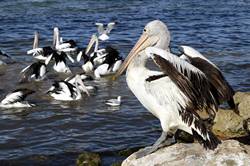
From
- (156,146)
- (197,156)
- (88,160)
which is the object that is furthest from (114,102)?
(197,156)

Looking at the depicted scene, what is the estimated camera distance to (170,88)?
16.9 feet

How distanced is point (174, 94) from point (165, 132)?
1.59 ft

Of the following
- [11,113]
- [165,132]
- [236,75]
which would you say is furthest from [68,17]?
[165,132]

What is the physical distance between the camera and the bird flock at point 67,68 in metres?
9.15

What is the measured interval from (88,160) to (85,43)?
9311 millimetres

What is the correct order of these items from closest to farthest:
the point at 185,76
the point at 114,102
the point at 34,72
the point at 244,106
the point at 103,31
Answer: the point at 185,76 → the point at 244,106 → the point at 114,102 → the point at 34,72 → the point at 103,31

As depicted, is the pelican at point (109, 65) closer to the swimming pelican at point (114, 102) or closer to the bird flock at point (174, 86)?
the swimming pelican at point (114, 102)

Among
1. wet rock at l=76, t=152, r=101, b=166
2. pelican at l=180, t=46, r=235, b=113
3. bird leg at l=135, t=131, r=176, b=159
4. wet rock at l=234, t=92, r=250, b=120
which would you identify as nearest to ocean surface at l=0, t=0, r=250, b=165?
wet rock at l=76, t=152, r=101, b=166

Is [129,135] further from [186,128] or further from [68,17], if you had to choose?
[68,17]

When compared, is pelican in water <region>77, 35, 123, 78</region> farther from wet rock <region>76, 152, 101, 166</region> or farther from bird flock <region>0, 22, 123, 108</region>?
wet rock <region>76, 152, 101, 166</region>

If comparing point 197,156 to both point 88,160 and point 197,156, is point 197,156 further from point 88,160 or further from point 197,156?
point 88,160

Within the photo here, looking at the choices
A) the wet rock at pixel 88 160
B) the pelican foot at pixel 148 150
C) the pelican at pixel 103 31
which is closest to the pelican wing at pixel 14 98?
the wet rock at pixel 88 160

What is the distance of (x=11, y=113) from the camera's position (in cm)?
855

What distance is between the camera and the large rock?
4750 millimetres
